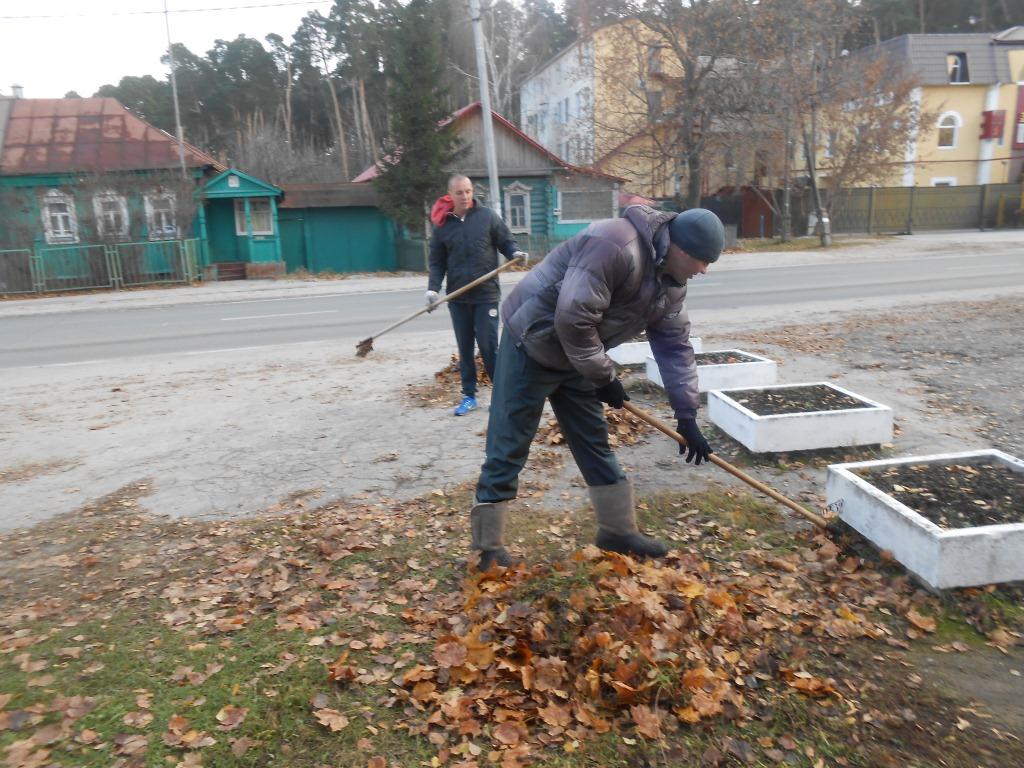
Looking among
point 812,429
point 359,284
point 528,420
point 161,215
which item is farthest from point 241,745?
point 161,215

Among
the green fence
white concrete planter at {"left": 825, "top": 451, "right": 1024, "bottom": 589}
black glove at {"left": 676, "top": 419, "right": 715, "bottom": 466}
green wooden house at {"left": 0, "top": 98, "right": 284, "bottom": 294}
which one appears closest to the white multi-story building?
green wooden house at {"left": 0, "top": 98, "right": 284, "bottom": 294}

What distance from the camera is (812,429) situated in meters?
5.41

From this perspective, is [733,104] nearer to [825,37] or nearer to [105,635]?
[825,37]

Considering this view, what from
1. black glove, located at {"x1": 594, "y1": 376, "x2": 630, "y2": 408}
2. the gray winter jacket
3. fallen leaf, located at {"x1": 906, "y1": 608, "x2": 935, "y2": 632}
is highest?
the gray winter jacket

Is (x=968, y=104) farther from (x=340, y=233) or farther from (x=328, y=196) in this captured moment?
(x=328, y=196)

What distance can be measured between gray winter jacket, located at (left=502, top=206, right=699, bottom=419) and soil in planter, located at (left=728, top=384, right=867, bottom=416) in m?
2.06

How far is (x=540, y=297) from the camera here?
11.9 feet

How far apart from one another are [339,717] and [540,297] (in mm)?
1935

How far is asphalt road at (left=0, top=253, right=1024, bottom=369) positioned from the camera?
11.9 meters

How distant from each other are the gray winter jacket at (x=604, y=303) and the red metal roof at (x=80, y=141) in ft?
78.6

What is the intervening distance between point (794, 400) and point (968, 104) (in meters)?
41.2

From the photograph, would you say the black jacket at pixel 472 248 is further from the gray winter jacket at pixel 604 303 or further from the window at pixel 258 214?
the window at pixel 258 214

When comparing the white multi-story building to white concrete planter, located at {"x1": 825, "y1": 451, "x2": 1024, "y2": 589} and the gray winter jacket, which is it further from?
white concrete planter, located at {"x1": 825, "y1": 451, "x2": 1024, "y2": 589}

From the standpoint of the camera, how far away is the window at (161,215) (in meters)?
23.3
